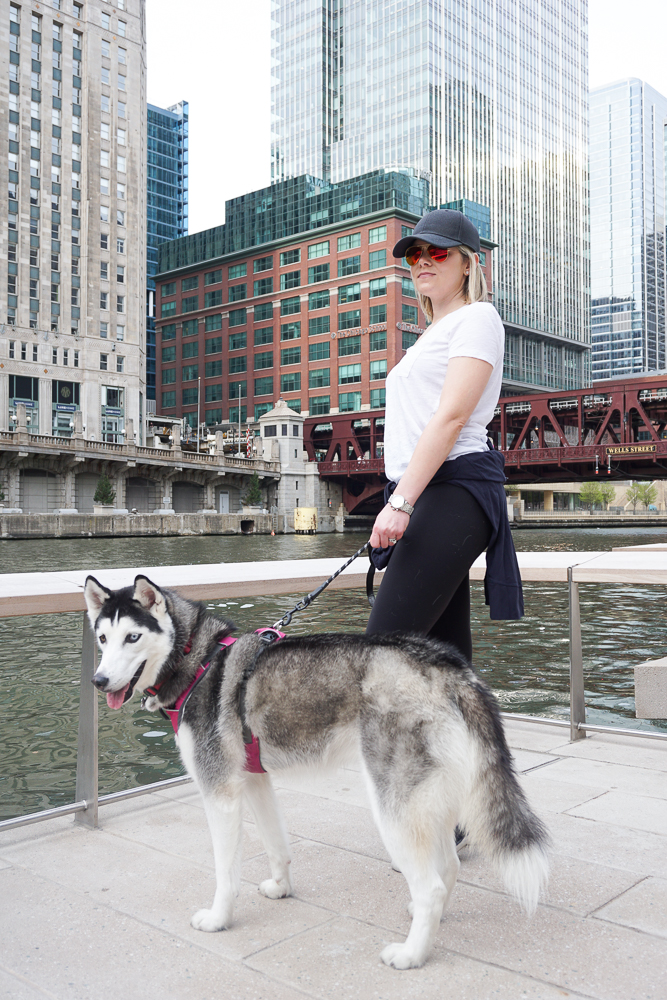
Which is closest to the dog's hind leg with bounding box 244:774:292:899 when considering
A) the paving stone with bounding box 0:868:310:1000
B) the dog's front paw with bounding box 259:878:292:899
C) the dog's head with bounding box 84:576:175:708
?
the dog's front paw with bounding box 259:878:292:899

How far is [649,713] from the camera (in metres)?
4.34

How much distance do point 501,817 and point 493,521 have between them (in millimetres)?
1005

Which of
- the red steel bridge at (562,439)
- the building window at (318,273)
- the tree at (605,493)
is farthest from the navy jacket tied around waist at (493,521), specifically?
the tree at (605,493)

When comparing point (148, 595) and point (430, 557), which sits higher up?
point (430, 557)

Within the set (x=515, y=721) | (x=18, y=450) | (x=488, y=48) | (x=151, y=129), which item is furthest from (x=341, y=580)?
(x=151, y=129)

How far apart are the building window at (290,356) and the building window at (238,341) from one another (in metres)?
7.31

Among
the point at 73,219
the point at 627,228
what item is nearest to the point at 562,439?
the point at 73,219

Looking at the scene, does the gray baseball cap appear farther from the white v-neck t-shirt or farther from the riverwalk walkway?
the riverwalk walkway

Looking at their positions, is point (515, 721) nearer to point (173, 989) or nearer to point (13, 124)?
point (173, 989)

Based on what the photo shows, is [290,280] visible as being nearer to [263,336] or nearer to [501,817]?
[263,336]

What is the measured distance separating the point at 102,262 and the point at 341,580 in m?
80.6

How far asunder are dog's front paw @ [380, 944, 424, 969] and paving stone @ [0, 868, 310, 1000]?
31 cm

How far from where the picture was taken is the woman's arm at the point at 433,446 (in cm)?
271

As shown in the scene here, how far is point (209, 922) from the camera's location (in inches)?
106
